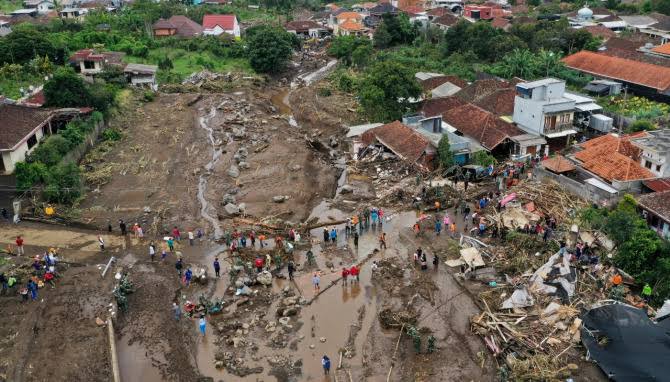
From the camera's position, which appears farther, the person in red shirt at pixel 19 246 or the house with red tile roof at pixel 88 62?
the house with red tile roof at pixel 88 62

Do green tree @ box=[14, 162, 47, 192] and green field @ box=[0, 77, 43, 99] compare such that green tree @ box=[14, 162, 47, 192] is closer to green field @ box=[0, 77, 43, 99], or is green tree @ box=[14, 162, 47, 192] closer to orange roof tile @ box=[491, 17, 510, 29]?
Answer: green field @ box=[0, 77, 43, 99]

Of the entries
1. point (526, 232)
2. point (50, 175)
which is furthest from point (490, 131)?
point (50, 175)

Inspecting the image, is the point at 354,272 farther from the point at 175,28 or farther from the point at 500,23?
the point at 500,23

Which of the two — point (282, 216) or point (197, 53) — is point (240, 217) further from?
point (197, 53)

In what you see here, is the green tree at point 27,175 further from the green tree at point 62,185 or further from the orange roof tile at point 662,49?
the orange roof tile at point 662,49

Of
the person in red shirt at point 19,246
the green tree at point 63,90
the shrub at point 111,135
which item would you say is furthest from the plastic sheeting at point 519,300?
the green tree at point 63,90

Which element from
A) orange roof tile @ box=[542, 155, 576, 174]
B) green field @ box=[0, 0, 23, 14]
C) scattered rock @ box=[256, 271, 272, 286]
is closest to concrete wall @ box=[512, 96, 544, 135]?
orange roof tile @ box=[542, 155, 576, 174]
